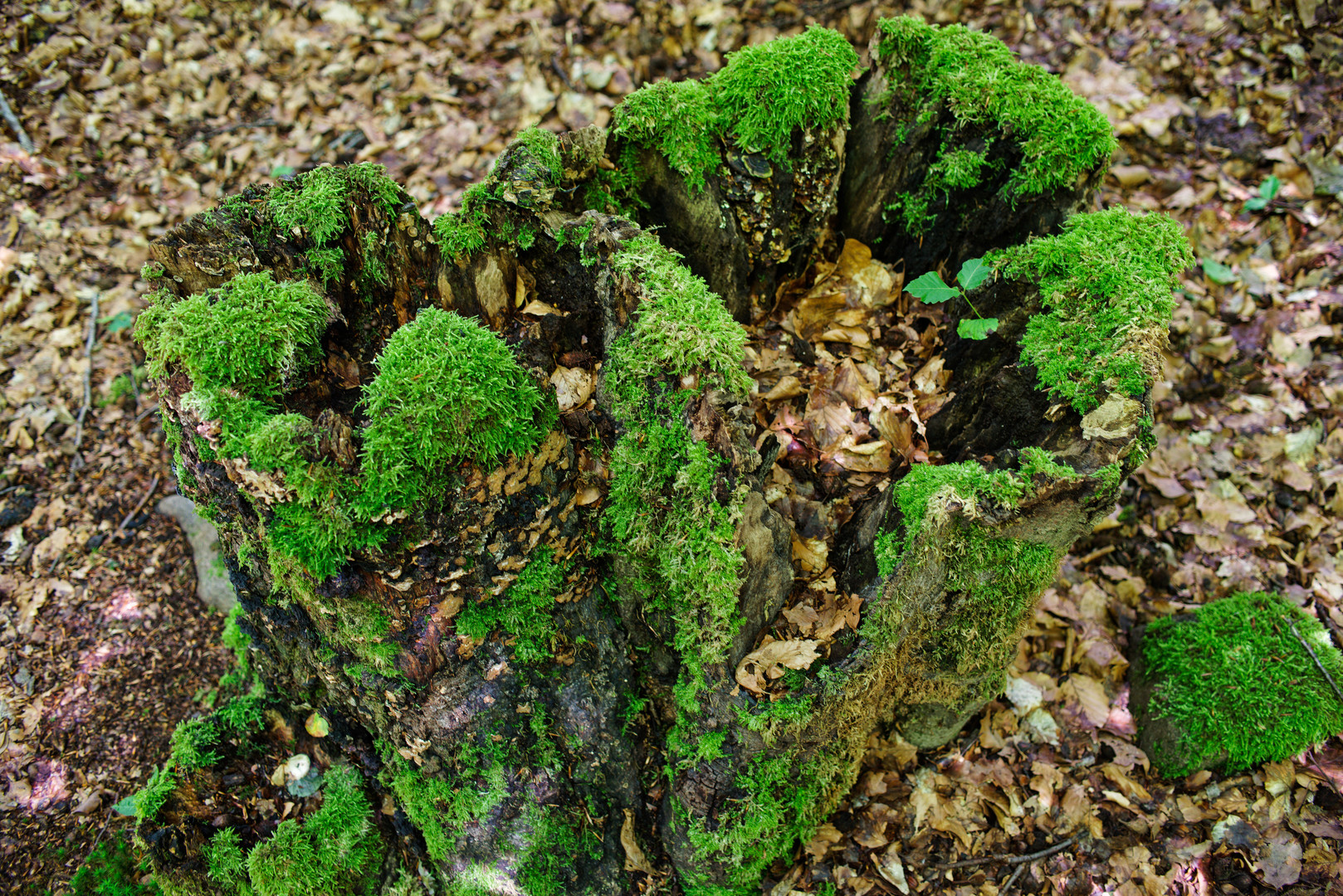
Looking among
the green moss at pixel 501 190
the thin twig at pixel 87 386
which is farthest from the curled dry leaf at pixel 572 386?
the thin twig at pixel 87 386

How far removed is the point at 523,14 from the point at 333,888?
6.99 metres

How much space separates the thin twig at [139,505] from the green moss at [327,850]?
9.15ft

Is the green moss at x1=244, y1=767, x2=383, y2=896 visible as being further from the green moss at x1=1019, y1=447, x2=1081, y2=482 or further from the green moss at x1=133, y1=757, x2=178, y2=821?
the green moss at x1=1019, y1=447, x2=1081, y2=482

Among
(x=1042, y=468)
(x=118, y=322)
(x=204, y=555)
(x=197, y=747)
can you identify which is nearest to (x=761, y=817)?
(x=1042, y=468)

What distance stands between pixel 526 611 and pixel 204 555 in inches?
132

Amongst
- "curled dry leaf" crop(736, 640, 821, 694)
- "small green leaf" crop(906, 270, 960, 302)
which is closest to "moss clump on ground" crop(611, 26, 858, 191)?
"small green leaf" crop(906, 270, 960, 302)

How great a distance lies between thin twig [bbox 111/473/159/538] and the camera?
479cm

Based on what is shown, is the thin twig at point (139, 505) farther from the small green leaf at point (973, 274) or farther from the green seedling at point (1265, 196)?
the green seedling at point (1265, 196)

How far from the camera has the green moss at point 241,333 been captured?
2.35 metres

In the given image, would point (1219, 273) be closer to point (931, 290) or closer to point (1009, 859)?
point (931, 290)

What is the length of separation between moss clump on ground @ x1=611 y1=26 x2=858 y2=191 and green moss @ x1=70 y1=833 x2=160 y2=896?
4226 millimetres

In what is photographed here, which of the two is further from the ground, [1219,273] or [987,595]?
[1219,273]

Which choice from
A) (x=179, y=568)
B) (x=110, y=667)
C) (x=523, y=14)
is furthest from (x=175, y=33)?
(x=110, y=667)

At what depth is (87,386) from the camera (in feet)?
17.0
